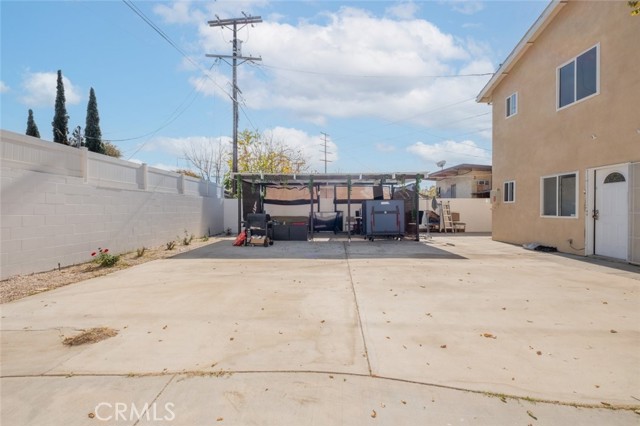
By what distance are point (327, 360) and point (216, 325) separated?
5.05 feet

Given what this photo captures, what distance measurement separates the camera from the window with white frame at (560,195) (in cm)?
995

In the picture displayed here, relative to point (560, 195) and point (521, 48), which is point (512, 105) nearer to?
point (521, 48)

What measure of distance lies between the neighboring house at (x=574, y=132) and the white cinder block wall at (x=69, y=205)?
1198cm

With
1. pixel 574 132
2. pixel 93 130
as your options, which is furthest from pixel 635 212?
pixel 93 130

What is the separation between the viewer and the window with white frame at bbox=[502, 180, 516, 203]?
1299 cm

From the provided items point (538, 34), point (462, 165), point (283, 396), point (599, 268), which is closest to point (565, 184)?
point (599, 268)

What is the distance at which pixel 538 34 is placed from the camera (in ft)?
37.2

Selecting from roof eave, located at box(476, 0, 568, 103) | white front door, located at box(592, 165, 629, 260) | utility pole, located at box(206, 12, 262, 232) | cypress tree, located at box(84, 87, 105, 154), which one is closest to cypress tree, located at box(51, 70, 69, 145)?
cypress tree, located at box(84, 87, 105, 154)

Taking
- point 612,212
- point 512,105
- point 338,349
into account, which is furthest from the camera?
point 512,105

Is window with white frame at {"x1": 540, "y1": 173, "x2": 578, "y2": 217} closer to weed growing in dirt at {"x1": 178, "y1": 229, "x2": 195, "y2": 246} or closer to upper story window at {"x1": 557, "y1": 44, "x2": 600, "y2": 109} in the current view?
upper story window at {"x1": 557, "y1": 44, "x2": 600, "y2": 109}

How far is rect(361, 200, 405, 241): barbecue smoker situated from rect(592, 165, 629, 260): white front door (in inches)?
241

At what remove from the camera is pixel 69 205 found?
7.78 meters

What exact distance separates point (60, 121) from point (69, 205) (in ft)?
79.5

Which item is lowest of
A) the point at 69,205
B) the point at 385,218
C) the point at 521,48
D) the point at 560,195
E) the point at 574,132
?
the point at 385,218
